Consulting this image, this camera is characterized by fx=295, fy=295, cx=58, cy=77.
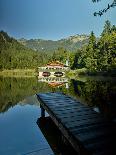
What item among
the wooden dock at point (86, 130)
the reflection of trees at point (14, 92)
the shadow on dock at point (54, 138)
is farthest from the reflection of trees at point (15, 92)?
the wooden dock at point (86, 130)

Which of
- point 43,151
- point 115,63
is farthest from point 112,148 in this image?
point 115,63

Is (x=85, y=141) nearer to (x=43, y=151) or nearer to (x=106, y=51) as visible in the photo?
(x=43, y=151)

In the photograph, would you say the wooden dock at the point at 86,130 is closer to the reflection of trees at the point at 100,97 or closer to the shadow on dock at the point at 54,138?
the shadow on dock at the point at 54,138

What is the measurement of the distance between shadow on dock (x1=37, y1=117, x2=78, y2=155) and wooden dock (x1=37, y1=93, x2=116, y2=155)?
71cm

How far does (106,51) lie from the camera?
231 ft

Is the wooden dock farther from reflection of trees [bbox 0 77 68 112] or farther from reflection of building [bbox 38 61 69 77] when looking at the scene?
reflection of building [bbox 38 61 69 77]

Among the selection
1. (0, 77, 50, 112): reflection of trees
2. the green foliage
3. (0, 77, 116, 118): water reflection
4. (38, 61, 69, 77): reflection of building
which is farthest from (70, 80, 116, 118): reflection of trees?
(38, 61, 69, 77): reflection of building

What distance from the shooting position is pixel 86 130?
7.59 meters

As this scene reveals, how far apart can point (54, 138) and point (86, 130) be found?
10.2 feet

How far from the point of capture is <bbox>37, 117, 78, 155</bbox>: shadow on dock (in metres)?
8.88

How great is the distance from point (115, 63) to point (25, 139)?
5380cm

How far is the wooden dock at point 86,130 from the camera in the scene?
6191 millimetres

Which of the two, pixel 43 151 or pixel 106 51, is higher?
pixel 106 51

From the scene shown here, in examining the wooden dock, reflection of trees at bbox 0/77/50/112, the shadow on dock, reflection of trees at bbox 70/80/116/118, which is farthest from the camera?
reflection of trees at bbox 0/77/50/112
